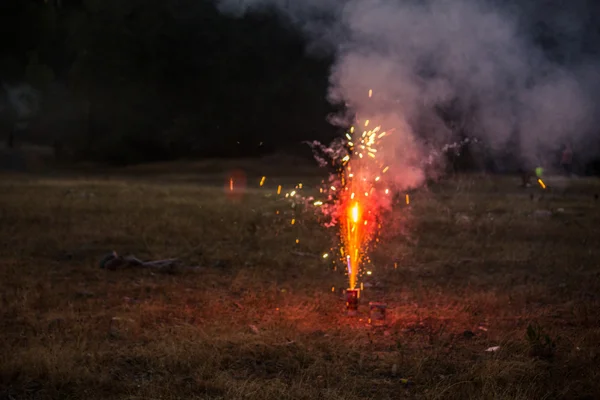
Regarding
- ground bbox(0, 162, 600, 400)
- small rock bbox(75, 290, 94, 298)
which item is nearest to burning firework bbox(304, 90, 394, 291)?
ground bbox(0, 162, 600, 400)

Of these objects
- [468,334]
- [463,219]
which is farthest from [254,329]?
[463,219]

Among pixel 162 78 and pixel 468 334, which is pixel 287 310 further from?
pixel 162 78

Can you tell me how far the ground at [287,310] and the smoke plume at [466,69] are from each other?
2.36 metres

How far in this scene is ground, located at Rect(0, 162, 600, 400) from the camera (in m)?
5.17

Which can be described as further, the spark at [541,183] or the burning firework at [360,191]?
the spark at [541,183]

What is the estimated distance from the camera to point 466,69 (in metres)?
11.3

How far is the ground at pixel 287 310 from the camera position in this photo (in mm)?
5172

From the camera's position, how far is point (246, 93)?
83.2 ft

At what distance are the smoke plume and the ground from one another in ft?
7.73

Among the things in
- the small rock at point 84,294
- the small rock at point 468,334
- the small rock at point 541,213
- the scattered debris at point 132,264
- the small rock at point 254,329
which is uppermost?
the small rock at point 541,213

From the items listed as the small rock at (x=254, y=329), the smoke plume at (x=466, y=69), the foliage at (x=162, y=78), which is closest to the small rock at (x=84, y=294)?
the small rock at (x=254, y=329)

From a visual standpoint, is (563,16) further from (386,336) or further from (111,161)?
(111,161)

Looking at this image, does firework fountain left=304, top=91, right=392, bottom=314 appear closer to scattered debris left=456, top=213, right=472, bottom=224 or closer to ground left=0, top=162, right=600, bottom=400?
ground left=0, top=162, right=600, bottom=400

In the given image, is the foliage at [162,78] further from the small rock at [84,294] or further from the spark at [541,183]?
the spark at [541,183]
